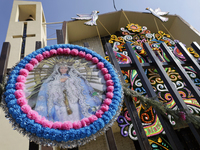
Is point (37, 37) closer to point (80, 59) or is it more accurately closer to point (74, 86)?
point (80, 59)

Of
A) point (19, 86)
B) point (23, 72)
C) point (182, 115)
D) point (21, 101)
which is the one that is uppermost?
point (23, 72)

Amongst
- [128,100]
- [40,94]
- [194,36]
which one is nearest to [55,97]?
→ [40,94]

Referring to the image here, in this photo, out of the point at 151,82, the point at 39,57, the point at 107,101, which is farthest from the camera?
the point at 151,82

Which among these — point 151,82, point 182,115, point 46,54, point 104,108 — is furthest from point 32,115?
point 151,82

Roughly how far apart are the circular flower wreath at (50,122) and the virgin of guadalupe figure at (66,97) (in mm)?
71

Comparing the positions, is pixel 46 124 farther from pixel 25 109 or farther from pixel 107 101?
pixel 107 101

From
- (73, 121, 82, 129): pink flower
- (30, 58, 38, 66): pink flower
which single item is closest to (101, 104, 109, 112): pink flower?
(73, 121, 82, 129): pink flower

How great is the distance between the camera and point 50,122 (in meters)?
1.08

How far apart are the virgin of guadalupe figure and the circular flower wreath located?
0.07 m

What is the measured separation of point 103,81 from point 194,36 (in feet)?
13.1

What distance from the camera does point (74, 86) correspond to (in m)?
1.40

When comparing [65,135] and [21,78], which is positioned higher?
[21,78]

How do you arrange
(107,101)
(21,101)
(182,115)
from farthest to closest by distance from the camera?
(182,115) < (107,101) < (21,101)

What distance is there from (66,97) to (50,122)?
0.93 feet
